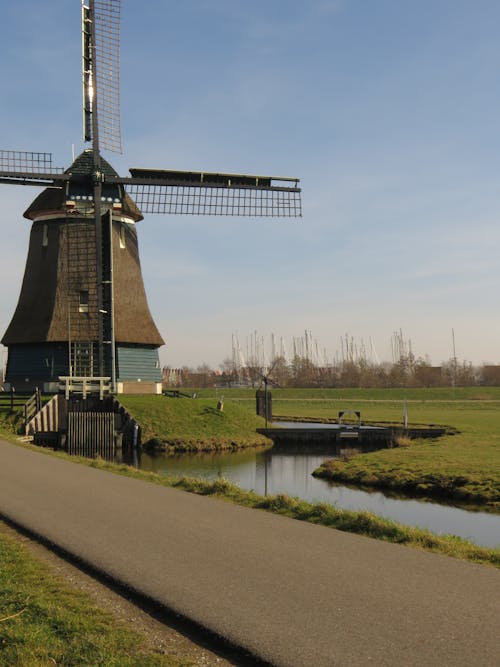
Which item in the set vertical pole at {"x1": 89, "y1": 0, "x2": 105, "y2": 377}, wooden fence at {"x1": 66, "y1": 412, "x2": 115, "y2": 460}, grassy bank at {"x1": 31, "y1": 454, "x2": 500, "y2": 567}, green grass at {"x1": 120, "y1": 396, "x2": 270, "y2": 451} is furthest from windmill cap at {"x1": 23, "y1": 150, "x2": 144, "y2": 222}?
grassy bank at {"x1": 31, "y1": 454, "x2": 500, "y2": 567}

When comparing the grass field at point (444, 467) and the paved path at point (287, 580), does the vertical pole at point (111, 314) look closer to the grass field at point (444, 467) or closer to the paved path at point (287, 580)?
the grass field at point (444, 467)

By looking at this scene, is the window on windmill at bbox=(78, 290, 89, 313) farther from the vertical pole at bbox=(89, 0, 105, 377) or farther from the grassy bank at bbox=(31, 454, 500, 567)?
the grassy bank at bbox=(31, 454, 500, 567)

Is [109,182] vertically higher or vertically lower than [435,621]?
higher

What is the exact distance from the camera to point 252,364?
17675cm

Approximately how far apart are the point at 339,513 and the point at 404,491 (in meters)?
10.7

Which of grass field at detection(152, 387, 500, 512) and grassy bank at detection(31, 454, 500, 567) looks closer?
grassy bank at detection(31, 454, 500, 567)

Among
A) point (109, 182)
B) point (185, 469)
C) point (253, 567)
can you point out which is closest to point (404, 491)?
point (185, 469)

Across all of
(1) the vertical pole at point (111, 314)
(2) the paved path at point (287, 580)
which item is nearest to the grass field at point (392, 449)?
(1) the vertical pole at point (111, 314)

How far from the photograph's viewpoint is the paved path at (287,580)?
20.4 ft

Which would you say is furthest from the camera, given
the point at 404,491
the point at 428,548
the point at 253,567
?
the point at 404,491

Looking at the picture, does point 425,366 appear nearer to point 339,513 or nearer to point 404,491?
point 404,491

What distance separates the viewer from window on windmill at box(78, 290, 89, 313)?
41562 mm

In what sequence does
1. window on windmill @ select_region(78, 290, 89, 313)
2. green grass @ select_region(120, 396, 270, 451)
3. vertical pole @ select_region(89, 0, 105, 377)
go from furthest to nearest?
window on windmill @ select_region(78, 290, 89, 313), vertical pole @ select_region(89, 0, 105, 377), green grass @ select_region(120, 396, 270, 451)

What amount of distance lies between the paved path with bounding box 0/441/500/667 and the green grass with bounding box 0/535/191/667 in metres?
0.68
